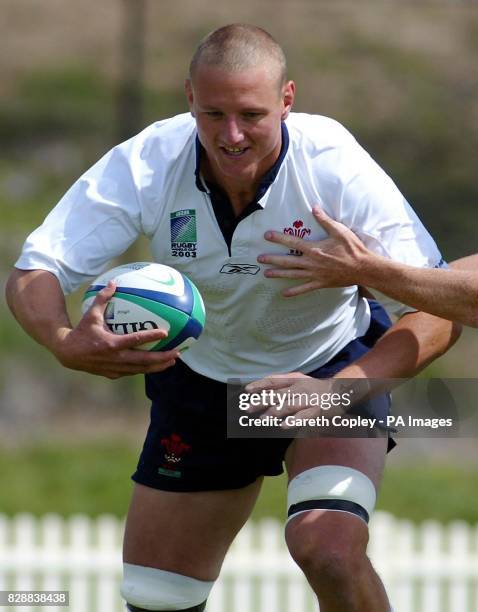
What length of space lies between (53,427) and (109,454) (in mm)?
982

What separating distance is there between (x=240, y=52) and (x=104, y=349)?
3.89 ft

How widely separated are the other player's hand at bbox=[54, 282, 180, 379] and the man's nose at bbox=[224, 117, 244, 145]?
70cm

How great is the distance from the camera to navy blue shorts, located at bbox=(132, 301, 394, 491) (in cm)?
500

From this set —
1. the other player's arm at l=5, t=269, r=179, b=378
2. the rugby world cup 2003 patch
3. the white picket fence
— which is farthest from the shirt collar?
the white picket fence

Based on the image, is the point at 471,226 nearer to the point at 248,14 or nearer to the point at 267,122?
the point at 248,14

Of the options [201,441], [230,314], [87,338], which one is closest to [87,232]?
[87,338]

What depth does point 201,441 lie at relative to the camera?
16.8 feet

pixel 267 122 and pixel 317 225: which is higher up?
pixel 267 122

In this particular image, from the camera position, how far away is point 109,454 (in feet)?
35.7

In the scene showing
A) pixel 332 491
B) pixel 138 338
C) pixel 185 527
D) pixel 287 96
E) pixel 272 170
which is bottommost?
pixel 185 527

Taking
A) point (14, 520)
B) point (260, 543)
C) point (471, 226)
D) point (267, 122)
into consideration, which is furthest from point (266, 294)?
point (471, 226)

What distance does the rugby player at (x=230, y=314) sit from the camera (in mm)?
4430

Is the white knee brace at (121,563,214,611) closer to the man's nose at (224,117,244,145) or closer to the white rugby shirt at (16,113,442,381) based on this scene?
the white rugby shirt at (16,113,442,381)

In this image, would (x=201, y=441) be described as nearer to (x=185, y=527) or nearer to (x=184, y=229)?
(x=185, y=527)
